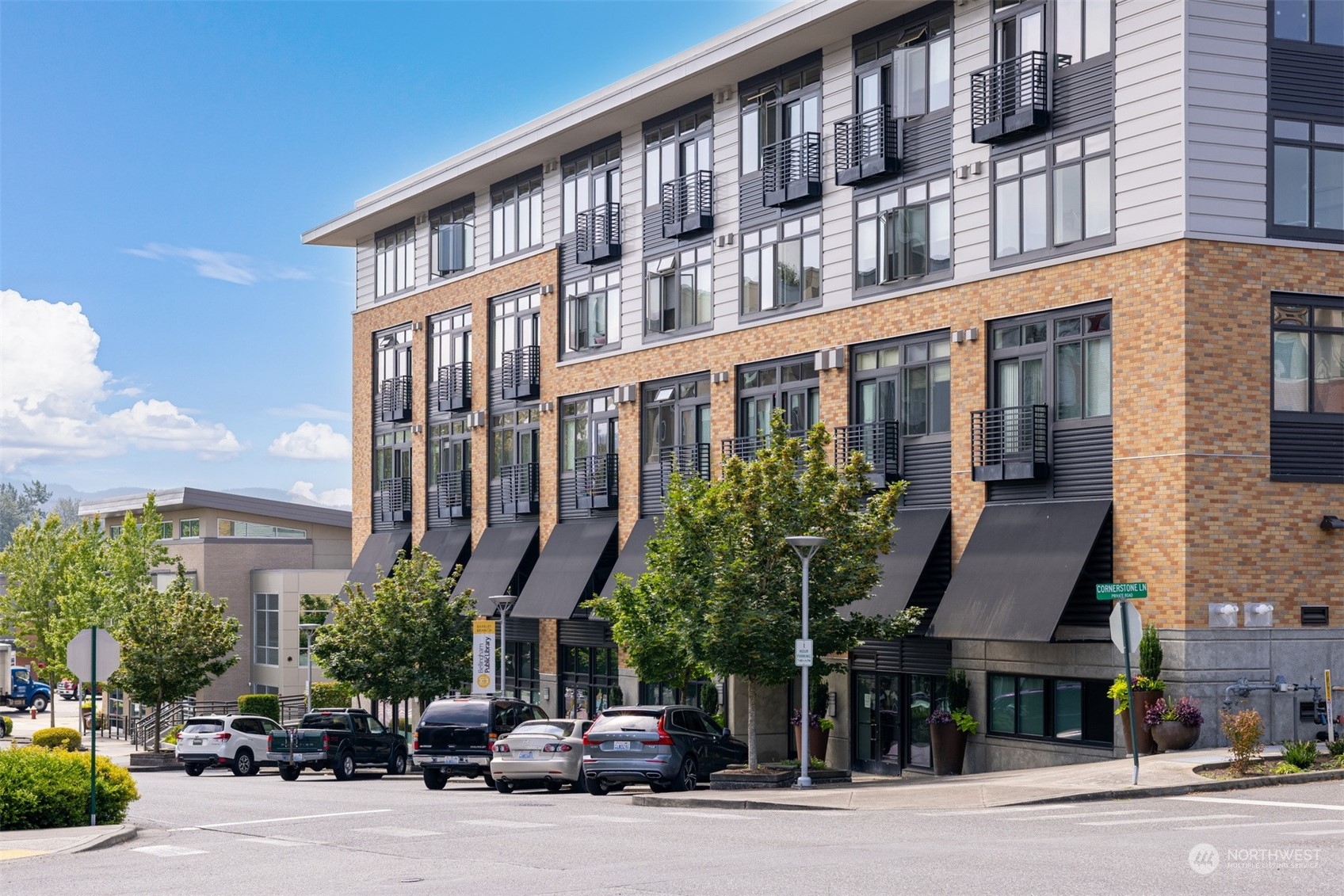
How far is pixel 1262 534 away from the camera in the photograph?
1141 inches

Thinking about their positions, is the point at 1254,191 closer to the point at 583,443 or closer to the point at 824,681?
the point at 824,681

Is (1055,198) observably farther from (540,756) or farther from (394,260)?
(394,260)

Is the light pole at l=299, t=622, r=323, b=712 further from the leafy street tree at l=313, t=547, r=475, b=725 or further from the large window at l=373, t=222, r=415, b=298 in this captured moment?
the large window at l=373, t=222, r=415, b=298

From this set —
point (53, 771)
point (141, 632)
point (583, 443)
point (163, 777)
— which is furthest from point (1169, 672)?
point (141, 632)

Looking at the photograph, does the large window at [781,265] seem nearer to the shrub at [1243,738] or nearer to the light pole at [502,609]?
the light pole at [502,609]

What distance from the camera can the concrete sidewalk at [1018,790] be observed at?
24.2m

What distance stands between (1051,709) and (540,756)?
9.52 metres

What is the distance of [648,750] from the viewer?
28.3 m

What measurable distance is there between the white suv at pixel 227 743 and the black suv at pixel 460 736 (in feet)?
36.1

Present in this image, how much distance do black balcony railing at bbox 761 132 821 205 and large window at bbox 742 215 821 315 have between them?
67 centimetres

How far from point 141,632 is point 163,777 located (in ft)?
31.0

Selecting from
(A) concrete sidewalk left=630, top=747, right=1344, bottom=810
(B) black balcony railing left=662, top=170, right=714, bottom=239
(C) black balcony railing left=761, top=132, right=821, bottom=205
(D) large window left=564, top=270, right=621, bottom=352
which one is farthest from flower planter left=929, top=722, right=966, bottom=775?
(D) large window left=564, top=270, right=621, bottom=352

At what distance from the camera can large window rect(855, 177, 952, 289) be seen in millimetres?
34281

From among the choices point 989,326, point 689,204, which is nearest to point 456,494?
point 689,204
